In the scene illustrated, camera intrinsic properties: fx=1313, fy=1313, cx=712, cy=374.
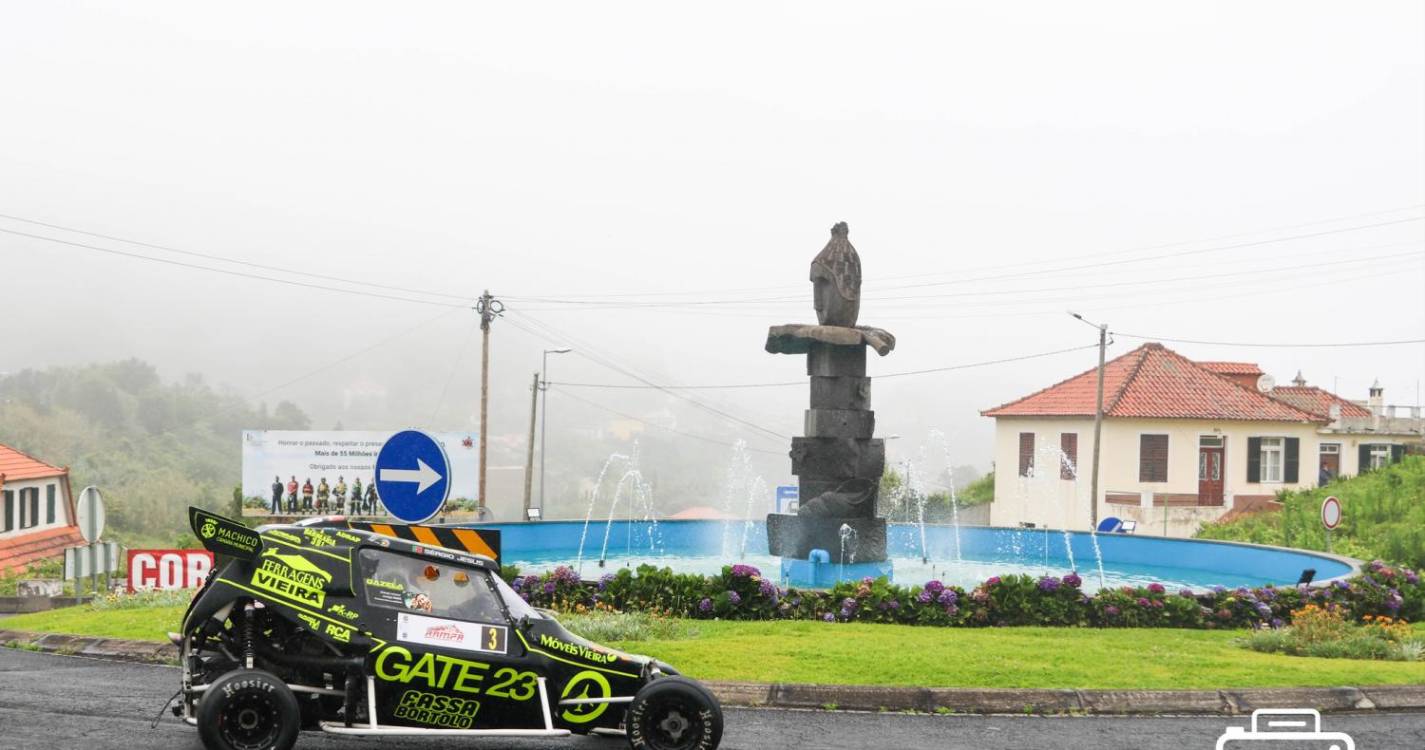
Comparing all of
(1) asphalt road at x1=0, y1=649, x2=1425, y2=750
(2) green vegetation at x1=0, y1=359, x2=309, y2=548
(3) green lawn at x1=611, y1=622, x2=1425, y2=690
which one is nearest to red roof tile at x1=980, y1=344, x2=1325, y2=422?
(3) green lawn at x1=611, y1=622, x2=1425, y2=690

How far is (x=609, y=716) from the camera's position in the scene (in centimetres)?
897

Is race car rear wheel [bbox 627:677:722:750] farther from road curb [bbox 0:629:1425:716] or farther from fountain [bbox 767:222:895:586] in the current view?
fountain [bbox 767:222:895:586]

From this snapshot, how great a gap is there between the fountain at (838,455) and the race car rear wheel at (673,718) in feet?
49.8

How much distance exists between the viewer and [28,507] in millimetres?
45000

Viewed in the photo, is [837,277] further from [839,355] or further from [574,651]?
[574,651]

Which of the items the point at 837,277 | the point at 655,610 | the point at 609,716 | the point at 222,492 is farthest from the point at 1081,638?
the point at 222,492

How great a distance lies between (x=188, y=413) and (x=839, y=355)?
142734mm

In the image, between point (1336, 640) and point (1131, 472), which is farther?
point (1131, 472)

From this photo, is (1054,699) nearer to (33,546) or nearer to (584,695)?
(584,695)

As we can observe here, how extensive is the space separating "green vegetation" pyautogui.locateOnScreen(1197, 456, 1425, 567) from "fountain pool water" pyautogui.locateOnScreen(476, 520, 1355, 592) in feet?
10.1

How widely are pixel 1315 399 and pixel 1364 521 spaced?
36.4 metres

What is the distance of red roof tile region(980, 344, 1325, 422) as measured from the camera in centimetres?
5181

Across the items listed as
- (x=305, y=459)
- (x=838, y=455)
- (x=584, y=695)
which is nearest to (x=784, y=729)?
(x=584, y=695)

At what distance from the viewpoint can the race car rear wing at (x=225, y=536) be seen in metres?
8.30
